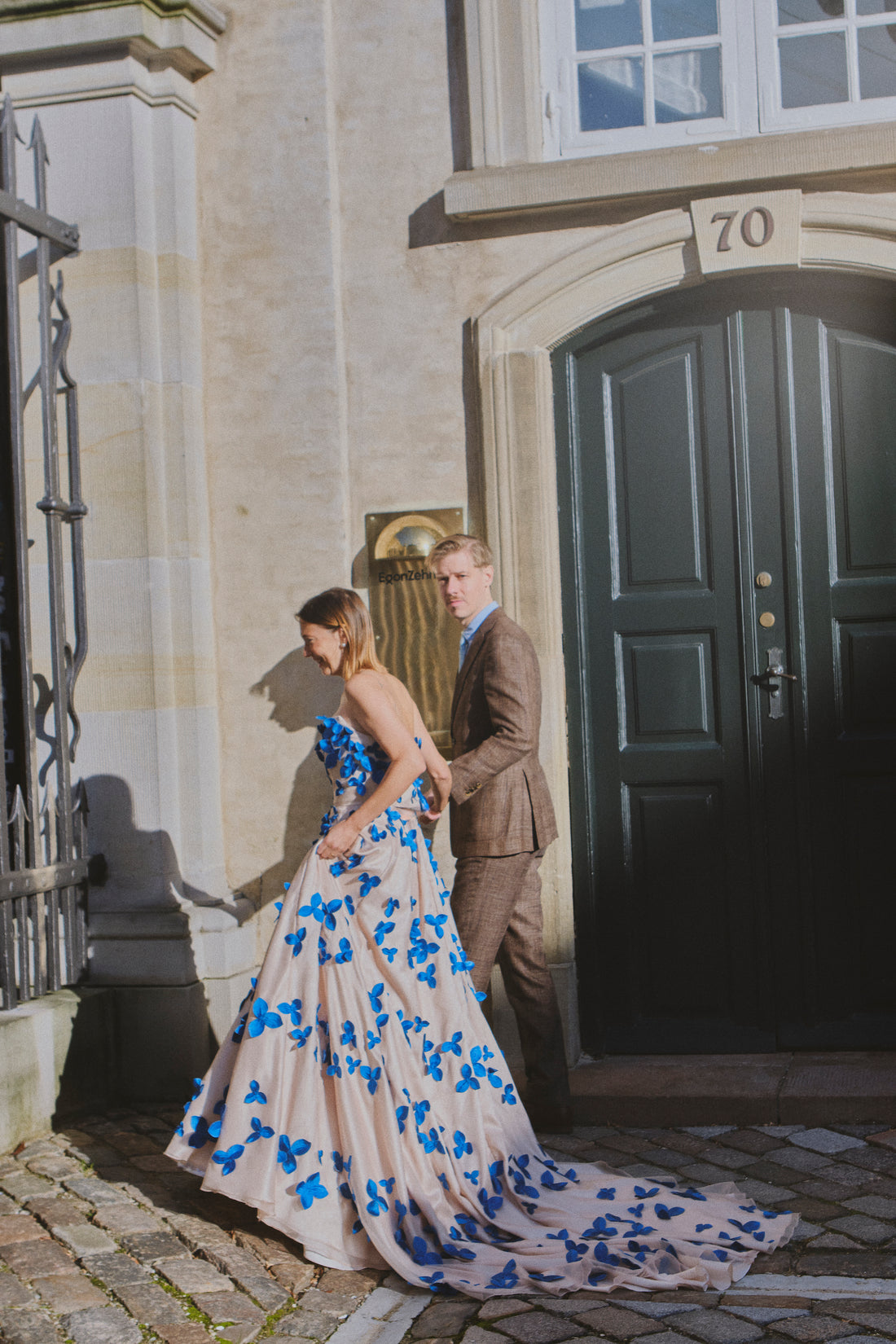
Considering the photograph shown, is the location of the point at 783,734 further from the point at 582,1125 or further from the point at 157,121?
the point at 157,121

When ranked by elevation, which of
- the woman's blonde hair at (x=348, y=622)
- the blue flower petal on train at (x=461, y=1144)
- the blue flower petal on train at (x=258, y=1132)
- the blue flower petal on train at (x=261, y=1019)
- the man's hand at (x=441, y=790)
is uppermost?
the woman's blonde hair at (x=348, y=622)

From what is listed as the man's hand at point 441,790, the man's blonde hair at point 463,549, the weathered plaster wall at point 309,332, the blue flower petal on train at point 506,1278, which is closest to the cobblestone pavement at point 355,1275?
the blue flower petal on train at point 506,1278

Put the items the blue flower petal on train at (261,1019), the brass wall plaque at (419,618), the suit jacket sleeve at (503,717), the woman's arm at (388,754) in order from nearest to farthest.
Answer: the blue flower petal on train at (261,1019) → the woman's arm at (388,754) → the suit jacket sleeve at (503,717) → the brass wall plaque at (419,618)

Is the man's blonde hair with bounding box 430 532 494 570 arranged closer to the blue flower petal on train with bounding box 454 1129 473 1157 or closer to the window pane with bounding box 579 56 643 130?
the blue flower petal on train with bounding box 454 1129 473 1157

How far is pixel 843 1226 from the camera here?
12.1 ft

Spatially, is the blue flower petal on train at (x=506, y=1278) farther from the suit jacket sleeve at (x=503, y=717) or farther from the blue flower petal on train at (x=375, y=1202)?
the suit jacket sleeve at (x=503, y=717)

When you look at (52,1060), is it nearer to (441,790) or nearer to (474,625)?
(441,790)

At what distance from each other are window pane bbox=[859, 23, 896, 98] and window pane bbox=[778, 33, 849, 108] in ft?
0.22

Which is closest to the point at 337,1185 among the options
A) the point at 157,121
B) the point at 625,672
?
the point at 625,672

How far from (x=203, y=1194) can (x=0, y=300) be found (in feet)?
10.7

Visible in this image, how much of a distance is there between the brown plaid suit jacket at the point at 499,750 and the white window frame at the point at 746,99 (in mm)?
2023

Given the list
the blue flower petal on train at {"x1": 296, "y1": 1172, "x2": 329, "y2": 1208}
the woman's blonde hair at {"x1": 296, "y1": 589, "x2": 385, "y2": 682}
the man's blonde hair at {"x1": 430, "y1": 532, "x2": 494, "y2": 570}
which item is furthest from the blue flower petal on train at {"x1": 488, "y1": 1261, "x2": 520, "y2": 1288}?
the man's blonde hair at {"x1": 430, "y1": 532, "x2": 494, "y2": 570}

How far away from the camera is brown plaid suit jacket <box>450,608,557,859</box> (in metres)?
4.39

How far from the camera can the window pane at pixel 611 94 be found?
5.30 m
